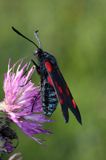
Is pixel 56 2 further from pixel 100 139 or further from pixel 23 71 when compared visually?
pixel 23 71

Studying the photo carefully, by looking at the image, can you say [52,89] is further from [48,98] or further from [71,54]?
[71,54]

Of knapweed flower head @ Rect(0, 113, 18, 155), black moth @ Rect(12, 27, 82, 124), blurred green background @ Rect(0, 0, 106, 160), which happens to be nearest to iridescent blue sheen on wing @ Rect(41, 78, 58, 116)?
black moth @ Rect(12, 27, 82, 124)

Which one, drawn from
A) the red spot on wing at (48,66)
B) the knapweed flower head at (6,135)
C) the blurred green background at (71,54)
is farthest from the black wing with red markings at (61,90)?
the blurred green background at (71,54)

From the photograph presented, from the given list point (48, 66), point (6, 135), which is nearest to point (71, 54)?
point (48, 66)

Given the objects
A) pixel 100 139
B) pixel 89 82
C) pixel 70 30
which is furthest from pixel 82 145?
pixel 70 30

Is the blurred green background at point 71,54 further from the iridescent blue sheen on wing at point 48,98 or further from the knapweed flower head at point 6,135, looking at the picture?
the knapweed flower head at point 6,135
